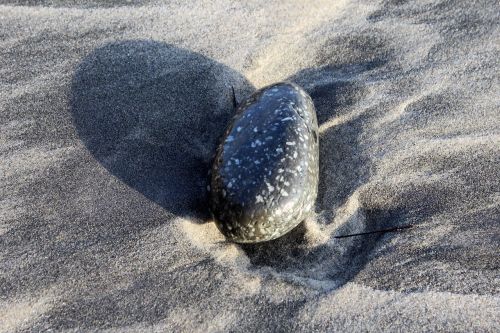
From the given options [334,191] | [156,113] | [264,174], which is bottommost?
[334,191]

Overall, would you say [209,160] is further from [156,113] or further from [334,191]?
[334,191]

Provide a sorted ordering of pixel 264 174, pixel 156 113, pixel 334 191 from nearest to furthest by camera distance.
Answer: pixel 264 174 < pixel 334 191 < pixel 156 113

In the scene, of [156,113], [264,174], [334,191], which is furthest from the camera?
[156,113]

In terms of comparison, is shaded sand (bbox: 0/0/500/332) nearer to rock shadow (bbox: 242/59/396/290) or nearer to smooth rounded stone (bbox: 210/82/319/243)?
rock shadow (bbox: 242/59/396/290)

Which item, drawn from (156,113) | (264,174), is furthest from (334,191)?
(156,113)

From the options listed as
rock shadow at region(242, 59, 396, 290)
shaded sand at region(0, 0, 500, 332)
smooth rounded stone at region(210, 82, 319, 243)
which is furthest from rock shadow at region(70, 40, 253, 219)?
rock shadow at region(242, 59, 396, 290)

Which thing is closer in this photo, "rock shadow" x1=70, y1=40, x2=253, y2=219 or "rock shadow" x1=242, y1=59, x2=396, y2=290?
"rock shadow" x1=242, y1=59, x2=396, y2=290
